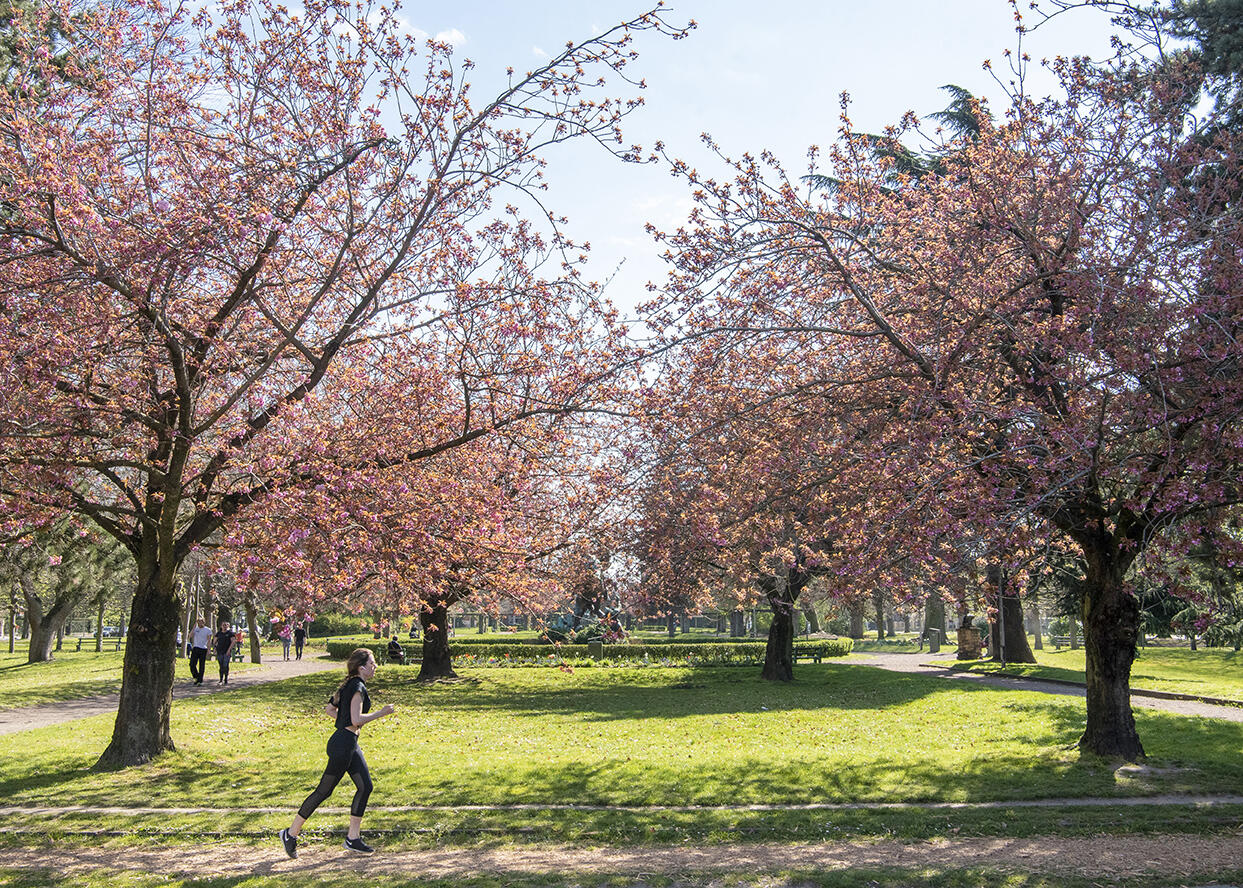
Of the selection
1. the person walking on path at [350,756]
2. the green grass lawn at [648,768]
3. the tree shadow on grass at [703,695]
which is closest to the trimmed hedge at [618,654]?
the tree shadow on grass at [703,695]

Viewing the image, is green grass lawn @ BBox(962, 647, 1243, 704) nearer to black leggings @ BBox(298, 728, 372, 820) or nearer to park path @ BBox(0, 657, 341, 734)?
black leggings @ BBox(298, 728, 372, 820)

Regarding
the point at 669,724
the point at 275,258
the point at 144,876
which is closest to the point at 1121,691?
the point at 669,724

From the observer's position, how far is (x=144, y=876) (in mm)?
7125

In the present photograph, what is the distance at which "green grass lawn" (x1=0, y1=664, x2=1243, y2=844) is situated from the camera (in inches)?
350

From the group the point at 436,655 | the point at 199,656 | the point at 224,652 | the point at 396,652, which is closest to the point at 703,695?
the point at 436,655

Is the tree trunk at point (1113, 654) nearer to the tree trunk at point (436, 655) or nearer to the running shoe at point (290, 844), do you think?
the running shoe at point (290, 844)

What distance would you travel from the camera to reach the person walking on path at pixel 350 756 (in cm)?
781

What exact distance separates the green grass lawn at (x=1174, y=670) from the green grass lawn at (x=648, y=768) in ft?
16.5

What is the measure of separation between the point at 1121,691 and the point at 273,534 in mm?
10750

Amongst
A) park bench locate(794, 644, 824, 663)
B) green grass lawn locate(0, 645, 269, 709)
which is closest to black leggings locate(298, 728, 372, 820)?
green grass lawn locate(0, 645, 269, 709)

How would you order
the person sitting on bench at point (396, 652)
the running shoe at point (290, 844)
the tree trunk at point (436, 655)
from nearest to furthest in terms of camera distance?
the running shoe at point (290, 844), the tree trunk at point (436, 655), the person sitting on bench at point (396, 652)

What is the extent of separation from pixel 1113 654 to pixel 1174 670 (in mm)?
22213

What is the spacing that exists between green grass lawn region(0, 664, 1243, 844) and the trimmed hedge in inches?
618

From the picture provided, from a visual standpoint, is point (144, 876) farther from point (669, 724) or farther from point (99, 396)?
point (669, 724)
